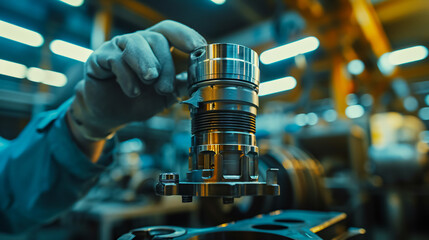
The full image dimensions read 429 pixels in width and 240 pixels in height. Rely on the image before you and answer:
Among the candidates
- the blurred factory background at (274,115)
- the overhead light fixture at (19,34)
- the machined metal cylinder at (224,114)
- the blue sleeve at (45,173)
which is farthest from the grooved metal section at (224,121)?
the overhead light fixture at (19,34)

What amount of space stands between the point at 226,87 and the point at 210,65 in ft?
0.13

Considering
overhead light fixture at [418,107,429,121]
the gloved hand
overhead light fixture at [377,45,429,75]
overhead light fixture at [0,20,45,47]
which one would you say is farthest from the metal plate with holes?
overhead light fixture at [418,107,429,121]

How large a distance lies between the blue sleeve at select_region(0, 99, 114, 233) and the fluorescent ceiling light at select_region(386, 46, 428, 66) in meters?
3.76

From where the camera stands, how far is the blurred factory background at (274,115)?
0.70 metres

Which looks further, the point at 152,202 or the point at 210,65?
the point at 152,202

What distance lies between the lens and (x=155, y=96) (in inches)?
23.2

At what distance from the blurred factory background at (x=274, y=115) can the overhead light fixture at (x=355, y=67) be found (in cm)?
1

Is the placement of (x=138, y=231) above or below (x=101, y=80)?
below

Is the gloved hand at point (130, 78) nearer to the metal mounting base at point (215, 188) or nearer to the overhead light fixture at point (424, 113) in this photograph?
the metal mounting base at point (215, 188)

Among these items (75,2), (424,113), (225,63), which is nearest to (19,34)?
(75,2)

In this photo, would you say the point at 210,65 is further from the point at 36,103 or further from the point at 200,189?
the point at 36,103

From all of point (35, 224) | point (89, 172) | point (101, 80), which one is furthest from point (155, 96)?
point (35, 224)

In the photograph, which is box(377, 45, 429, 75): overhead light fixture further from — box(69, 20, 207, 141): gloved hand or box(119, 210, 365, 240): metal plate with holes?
box(69, 20, 207, 141): gloved hand

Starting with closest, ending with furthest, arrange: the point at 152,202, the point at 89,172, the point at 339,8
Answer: the point at 89,172
the point at 339,8
the point at 152,202
